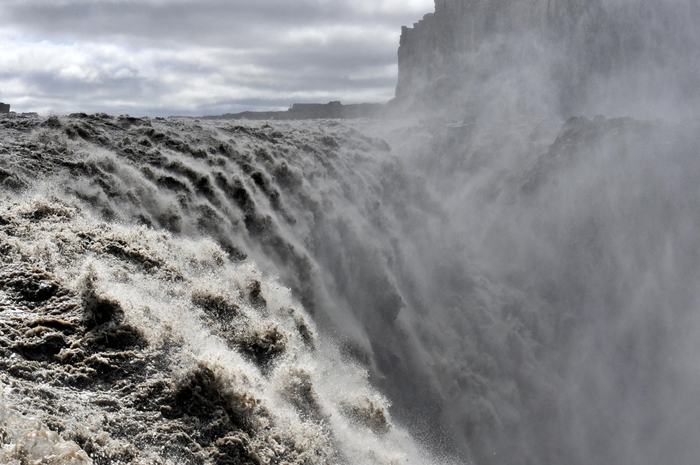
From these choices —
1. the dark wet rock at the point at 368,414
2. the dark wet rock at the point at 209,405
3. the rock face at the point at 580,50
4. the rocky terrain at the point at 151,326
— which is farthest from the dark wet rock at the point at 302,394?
the rock face at the point at 580,50

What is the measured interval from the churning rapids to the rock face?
38422 millimetres

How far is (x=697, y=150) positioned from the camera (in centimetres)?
3058

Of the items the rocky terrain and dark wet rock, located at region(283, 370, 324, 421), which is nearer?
the rocky terrain

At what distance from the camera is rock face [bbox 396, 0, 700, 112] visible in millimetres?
74062

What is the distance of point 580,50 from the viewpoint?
76.9 metres

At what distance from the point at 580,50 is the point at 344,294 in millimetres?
68143

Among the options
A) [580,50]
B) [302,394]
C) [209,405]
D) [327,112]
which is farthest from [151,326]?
[580,50]

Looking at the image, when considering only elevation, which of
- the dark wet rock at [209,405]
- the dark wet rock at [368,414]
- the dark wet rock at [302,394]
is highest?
the dark wet rock at [209,405]

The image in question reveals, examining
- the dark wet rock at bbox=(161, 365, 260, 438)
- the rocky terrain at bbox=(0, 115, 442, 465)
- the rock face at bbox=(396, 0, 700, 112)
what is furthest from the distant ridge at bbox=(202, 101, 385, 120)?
the dark wet rock at bbox=(161, 365, 260, 438)

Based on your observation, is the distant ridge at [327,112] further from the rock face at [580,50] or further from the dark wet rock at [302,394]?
the dark wet rock at [302,394]

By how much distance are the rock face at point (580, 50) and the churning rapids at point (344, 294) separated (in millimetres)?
38422

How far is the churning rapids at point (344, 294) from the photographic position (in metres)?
6.93

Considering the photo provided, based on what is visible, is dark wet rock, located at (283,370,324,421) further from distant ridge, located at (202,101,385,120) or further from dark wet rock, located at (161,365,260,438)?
distant ridge, located at (202,101,385,120)

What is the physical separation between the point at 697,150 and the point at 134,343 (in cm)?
2916
